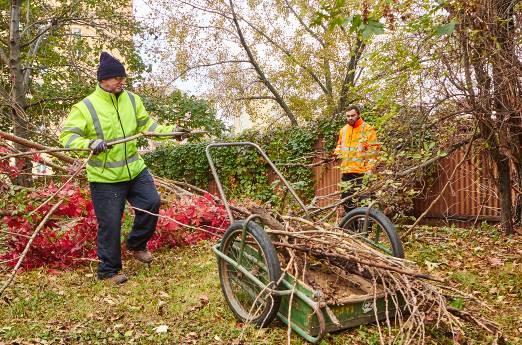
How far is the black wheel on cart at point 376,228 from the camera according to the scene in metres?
3.83

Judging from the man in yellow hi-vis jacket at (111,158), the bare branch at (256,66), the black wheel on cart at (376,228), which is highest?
the bare branch at (256,66)

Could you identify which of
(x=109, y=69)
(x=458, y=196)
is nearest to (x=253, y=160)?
(x=458, y=196)

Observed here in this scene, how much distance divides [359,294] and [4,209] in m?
4.46

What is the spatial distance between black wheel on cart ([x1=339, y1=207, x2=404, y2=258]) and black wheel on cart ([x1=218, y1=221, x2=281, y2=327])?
87 centimetres

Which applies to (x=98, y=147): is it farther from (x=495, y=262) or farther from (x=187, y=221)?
(x=495, y=262)

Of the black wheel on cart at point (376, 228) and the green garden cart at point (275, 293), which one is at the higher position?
the black wheel on cart at point (376, 228)

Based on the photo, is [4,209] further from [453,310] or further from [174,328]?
[453,310]

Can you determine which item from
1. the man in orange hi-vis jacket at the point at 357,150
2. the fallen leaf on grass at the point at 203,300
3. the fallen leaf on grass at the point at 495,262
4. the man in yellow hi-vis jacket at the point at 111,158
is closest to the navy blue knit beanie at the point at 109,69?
the man in yellow hi-vis jacket at the point at 111,158

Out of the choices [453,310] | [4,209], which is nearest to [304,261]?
[453,310]

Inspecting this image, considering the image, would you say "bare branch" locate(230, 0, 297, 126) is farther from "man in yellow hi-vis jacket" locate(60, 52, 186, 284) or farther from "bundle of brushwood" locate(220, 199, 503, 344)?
"bundle of brushwood" locate(220, 199, 503, 344)

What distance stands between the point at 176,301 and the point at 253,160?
351 inches

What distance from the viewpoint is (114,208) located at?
4992 millimetres

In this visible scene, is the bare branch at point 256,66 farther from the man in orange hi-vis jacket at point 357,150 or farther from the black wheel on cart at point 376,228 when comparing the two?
the black wheel on cart at point 376,228

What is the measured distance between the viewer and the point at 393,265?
11.3 ft
